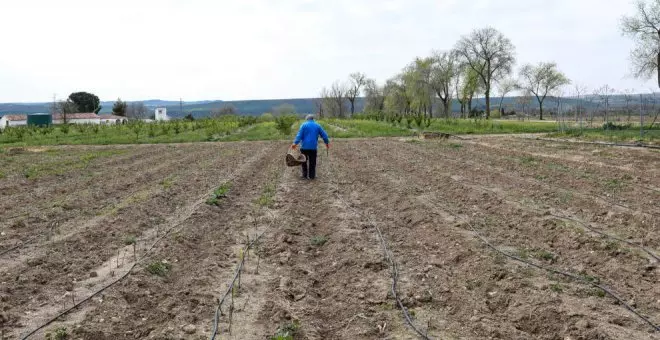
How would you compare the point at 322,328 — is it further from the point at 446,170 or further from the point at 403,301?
the point at 446,170

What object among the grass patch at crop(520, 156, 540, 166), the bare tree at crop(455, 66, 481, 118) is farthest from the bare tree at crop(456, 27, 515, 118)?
the grass patch at crop(520, 156, 540, 166)

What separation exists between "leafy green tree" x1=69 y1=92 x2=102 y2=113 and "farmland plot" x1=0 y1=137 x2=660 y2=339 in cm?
9328

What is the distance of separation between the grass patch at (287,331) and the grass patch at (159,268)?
6.32 feet

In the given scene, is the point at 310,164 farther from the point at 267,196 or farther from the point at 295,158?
the point at 267,196

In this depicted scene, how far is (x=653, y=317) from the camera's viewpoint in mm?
4227

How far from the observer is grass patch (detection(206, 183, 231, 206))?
9148 millimetres

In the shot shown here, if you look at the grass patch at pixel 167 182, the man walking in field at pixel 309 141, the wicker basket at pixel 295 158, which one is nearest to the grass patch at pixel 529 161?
the man walking in field at pixel 309 141

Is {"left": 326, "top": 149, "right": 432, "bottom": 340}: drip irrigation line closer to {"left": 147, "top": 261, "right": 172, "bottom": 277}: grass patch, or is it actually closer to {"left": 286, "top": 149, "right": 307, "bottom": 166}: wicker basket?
{"left": 147, "top": 261, "right": 172, "bottom": 277}: grass patch

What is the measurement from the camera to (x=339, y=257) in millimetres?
6102

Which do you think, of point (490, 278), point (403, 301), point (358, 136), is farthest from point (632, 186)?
point (358, 136)

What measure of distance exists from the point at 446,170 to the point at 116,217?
8397mm

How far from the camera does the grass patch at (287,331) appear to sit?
3877mm

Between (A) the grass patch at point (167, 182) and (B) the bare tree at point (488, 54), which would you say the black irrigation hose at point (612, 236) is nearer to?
(A) the grass patch at point (167, 182)

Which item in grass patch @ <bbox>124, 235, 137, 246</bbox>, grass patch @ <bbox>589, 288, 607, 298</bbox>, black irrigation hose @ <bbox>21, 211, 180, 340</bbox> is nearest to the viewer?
black irrigation hose @ <bbox>21, 211, 180, 340</bbox>
